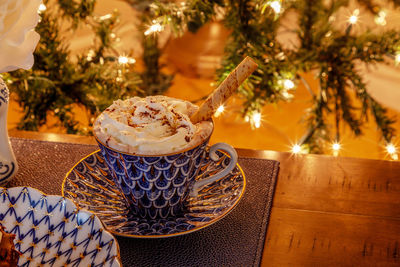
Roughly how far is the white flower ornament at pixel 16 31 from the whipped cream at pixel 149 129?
12cm

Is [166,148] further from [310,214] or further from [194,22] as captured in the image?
[194,22]

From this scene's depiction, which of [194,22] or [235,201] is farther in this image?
[194,22]

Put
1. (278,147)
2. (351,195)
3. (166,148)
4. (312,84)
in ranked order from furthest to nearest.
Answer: (312,84), (278,147), (351,195), (166,148)

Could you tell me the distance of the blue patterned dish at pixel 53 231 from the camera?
45 cm

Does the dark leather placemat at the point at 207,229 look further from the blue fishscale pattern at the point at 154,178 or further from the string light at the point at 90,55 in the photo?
the string light at the point at 90,55

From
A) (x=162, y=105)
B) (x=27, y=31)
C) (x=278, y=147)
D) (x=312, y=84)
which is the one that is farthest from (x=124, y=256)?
(x=312, y=84)

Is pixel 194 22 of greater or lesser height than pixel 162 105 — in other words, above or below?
above

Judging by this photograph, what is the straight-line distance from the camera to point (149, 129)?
1.72 ft

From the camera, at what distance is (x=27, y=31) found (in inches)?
21.6

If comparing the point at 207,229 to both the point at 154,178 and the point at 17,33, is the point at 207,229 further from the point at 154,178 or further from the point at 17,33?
the point at 17,33

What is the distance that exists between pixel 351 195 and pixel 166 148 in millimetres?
295

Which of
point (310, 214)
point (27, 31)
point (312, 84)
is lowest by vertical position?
point (310, 214)

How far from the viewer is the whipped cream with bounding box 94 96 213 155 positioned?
19.9 inches

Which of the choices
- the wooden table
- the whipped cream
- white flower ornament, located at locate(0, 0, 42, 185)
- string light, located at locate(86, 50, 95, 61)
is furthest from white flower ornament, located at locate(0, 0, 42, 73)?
string light, located at locate(86, 50, 95, 61)
